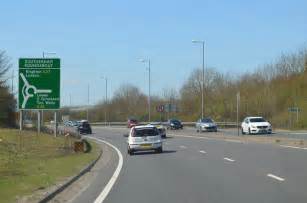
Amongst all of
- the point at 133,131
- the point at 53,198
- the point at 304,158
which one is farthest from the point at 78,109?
the point at 53,198

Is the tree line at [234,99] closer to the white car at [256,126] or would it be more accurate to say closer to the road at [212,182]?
the white car at [256,126]

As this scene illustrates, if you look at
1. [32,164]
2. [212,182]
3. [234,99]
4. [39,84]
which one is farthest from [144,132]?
[234,99]

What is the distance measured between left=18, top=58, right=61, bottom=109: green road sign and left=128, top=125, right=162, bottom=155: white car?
15.7ft

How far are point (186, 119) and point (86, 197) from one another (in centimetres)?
11612

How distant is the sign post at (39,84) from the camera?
129 feet

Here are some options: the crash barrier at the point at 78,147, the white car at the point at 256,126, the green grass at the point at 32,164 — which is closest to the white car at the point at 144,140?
the crash barrier at the point at 78,147

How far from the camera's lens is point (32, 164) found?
2953 cm

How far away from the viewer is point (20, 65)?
39.7m

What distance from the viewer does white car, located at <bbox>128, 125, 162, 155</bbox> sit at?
131 ft

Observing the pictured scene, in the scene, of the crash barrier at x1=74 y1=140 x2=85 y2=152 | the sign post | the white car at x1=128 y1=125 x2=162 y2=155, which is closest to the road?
the white car at x1=128 y1=125 x2=162 y2=155

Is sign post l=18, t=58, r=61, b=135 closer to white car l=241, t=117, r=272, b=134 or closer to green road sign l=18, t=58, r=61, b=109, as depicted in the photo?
green road sign l=18, t=58, r=61, b=109

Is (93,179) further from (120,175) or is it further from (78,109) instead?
(78,109)

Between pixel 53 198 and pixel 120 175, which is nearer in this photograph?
pixel 53 198

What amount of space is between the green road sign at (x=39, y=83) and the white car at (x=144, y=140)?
4.78m
